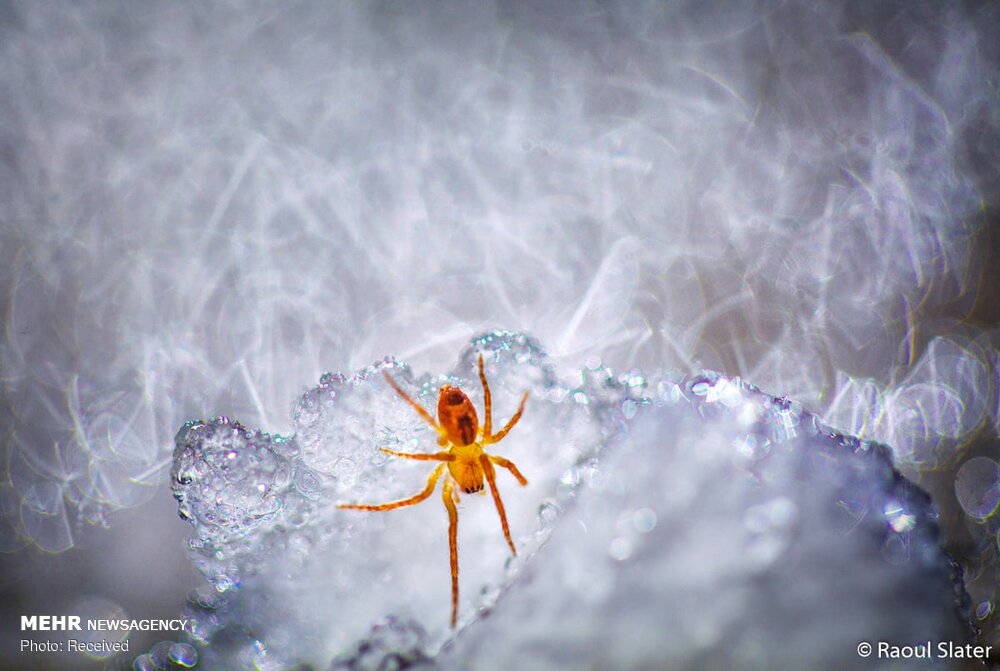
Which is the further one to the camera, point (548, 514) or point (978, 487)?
point (978, 487)

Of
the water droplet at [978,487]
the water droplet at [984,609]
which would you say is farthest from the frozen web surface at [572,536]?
the water droplet at [978,487]

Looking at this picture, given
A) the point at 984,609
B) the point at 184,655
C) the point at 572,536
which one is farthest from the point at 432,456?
the point at 984,609

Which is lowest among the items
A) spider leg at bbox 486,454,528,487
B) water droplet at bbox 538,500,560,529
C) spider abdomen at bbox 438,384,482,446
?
water droplet at bbox 538,500,560,529

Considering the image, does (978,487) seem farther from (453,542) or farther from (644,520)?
(453,542)

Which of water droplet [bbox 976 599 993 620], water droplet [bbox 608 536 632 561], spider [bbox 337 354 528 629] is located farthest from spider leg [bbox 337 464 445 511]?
water droplet [bbox 976 599 993 620]

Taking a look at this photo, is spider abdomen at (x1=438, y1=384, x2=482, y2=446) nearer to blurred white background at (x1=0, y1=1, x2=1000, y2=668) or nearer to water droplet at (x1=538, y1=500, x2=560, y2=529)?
water droplet at (x1=538, y1=500, x2=560, y2=529)

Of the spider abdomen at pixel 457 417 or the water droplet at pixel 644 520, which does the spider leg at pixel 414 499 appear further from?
the water droplet at pixel 644 520

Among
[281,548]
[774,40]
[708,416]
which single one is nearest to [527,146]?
[774,40]
